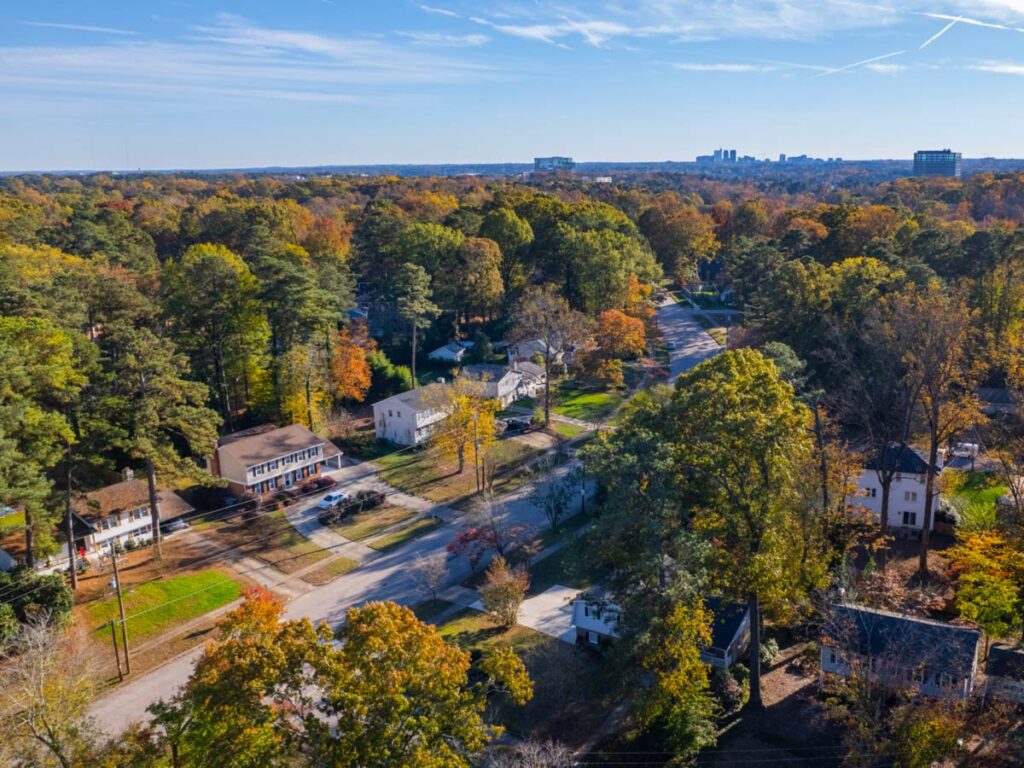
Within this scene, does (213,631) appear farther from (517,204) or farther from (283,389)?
(517,204)

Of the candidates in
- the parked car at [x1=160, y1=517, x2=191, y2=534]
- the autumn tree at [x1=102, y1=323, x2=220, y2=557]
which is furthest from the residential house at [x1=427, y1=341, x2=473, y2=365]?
the autumn tree at [x1=102, y1=323, x2=220, y2=557]

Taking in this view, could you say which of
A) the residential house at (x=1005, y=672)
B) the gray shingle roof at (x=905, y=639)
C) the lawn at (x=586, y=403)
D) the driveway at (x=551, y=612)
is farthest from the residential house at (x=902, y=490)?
the lawn at (x=586, y=403)

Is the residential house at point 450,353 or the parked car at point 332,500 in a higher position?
the residential house at point 450,353

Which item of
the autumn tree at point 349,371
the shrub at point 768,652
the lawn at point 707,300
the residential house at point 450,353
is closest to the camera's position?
the shrub at point 768,652

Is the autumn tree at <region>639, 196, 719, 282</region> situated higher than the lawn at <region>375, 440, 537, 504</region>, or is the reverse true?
the autumn tree at <region>639, 196, 719, 282</region>

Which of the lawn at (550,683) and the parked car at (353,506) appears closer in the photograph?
the lawn at (550,683)

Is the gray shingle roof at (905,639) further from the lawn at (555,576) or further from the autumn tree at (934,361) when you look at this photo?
the lawn at (555,576)

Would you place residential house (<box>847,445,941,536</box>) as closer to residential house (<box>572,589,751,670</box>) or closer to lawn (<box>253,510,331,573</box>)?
residential house (<box>572,589,751,670</box>)
